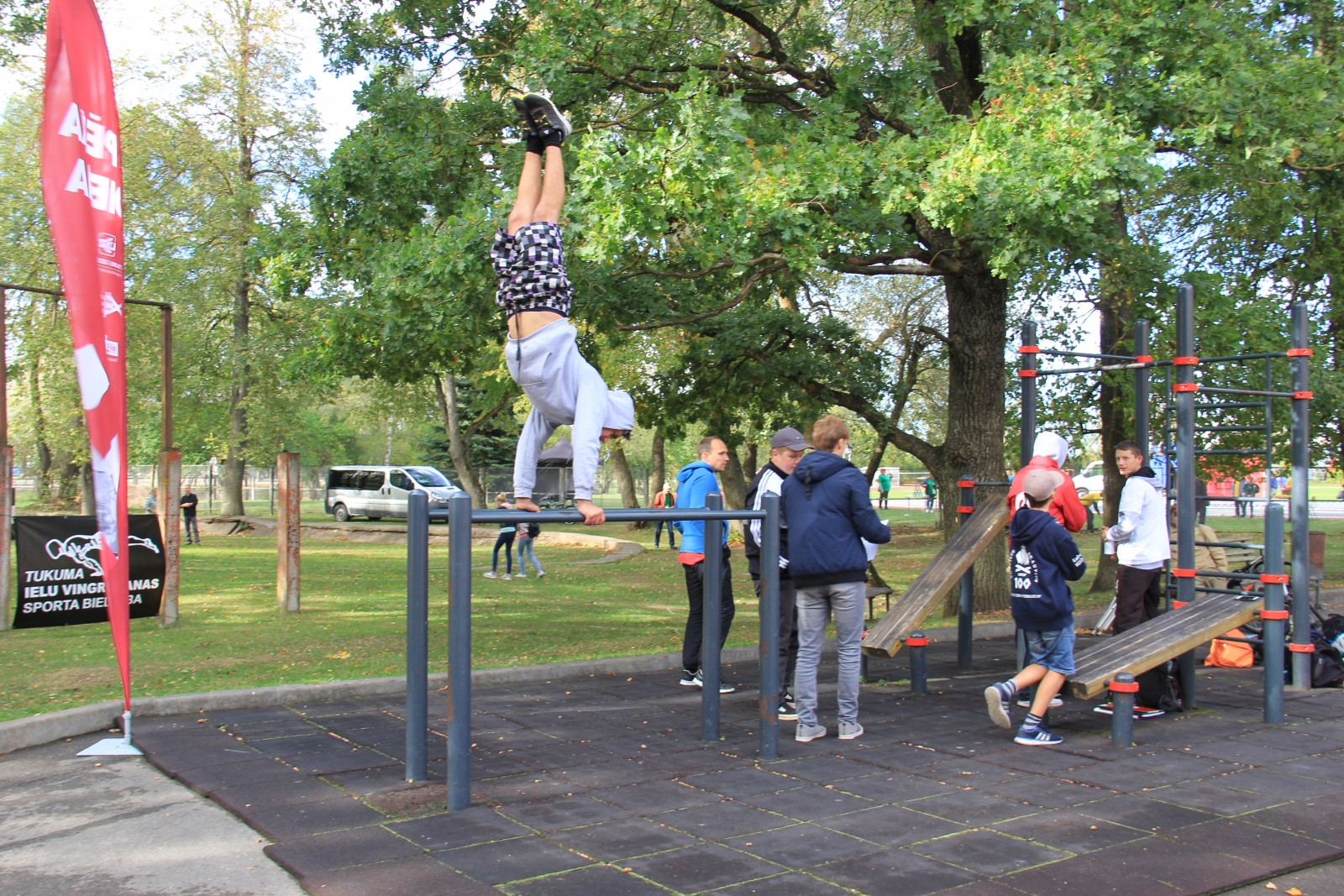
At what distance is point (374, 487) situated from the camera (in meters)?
37.7

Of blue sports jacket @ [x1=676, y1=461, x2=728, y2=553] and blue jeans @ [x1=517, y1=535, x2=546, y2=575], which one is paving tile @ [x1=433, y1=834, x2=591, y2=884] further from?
blue jeans @ [x1=517, y1=535, x2=546, y2=575]

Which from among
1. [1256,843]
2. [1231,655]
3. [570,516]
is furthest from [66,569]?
→ [1231,655]

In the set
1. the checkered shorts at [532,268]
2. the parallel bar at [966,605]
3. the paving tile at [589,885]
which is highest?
the checkered shorts at [532,268]

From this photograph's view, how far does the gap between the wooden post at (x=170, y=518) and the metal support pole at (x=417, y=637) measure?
579cm

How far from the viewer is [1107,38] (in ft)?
31.0

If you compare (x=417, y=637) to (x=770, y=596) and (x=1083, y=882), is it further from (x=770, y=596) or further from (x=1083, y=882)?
(x=1083, y=882)

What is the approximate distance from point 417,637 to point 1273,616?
5561 mm

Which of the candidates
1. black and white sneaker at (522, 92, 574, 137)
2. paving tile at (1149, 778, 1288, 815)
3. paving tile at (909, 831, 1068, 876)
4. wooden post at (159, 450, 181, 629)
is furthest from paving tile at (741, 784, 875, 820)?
wooden post at (159, 450, 181, 629)

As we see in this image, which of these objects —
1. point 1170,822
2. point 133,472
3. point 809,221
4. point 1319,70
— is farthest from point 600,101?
point 133,472

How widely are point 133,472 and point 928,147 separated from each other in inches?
1675

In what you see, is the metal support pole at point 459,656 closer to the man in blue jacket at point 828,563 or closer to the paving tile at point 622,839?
the paving tile at point 622,839

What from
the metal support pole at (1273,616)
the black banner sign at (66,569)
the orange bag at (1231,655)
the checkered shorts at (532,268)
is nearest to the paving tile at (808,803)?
the checkered shorts at (532,268)

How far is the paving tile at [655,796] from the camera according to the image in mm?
4734

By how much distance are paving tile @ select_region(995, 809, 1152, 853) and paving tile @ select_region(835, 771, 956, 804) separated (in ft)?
1.71
